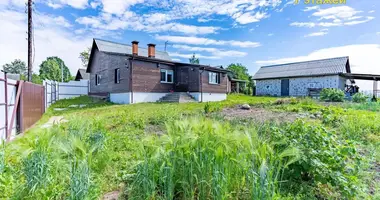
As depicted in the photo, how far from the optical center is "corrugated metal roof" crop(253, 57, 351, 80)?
69.5 ft

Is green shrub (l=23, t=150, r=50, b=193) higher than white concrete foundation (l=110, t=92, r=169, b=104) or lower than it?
lower

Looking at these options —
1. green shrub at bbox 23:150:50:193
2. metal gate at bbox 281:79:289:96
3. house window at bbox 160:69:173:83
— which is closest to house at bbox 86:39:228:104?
house window at bbox 160:69:173:83

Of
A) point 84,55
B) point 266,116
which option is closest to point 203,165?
point 266,116

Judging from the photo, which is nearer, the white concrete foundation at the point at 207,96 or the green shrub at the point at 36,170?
the green shrub at the point at 36,170

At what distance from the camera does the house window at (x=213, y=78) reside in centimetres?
1832

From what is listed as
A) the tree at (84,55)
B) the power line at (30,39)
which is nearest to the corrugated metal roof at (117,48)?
the power line at (30,39)

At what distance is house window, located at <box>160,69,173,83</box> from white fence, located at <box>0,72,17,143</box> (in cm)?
1181

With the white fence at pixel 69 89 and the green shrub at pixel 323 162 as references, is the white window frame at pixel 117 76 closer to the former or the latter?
the white fence at pixel 69 89

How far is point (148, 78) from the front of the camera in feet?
52.2

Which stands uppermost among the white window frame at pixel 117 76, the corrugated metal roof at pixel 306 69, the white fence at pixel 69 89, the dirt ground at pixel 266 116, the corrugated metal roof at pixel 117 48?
the corrugated metal roof at pixel 117 48

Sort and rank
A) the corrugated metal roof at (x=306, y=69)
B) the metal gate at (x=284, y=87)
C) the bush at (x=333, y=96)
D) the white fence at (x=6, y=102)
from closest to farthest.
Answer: the white fence at (x=6, y=102) → the bush at (x=333, y=96) → the corrugated metal roof at (x=306, y=69) → the metal gate at (x=284, y=87)

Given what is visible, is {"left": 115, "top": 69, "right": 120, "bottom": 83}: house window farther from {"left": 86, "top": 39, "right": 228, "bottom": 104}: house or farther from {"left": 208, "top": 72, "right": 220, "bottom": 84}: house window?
{"left": 208, "top": 72, "right": 220, "bottom": 84}: house window

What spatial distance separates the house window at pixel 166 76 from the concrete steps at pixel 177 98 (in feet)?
4.20

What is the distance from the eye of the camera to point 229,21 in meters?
16.0
